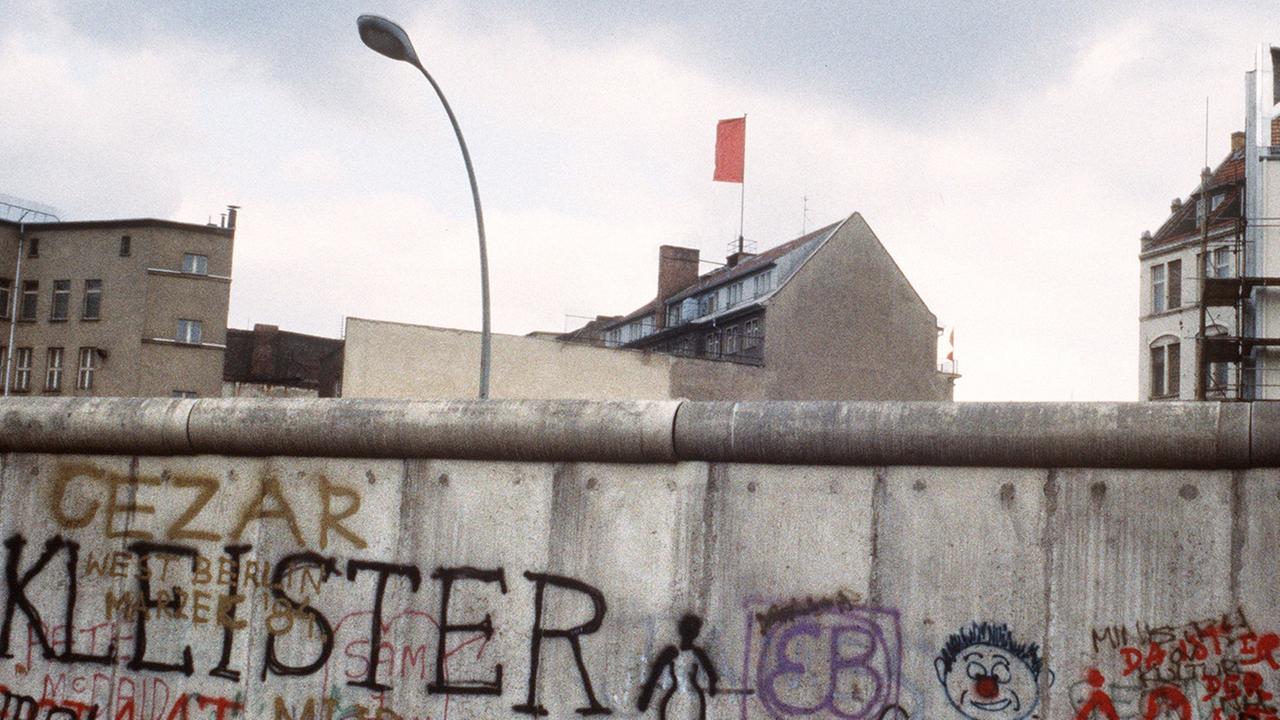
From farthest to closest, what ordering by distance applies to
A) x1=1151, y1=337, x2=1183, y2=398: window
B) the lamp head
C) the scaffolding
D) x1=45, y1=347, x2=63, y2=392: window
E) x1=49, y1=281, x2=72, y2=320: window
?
x1=49, y1=281, x2=72, y2=320: window, x1=45, y1=347, x2=63, y2=392: window, x1=1151, y1=337, x2=1183, y2=398: window, the scaffolding, the lamp head

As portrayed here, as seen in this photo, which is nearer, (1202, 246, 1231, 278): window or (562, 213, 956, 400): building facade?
(1202, 246, 1231, 278): window

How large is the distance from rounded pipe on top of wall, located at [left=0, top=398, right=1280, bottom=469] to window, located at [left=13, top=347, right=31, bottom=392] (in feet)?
197

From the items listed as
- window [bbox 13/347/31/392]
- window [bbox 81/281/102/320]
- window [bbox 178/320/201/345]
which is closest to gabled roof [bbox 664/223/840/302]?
window [bbox 178/320/201/345]

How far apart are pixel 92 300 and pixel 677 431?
60635 millimetres

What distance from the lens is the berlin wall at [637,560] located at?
6.25 meters

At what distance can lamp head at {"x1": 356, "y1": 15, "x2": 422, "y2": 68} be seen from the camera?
46.3 feet

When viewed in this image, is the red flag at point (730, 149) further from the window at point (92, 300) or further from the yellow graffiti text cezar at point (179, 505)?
the yellow graffiti text cezar at point (179, 505)

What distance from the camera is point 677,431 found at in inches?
273

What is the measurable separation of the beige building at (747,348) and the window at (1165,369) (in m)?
8.48

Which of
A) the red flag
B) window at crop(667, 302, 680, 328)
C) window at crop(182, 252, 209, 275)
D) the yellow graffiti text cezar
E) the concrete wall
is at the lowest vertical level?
the yellow graffiti text cezar

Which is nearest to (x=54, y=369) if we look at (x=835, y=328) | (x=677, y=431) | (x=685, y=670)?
(x=835, y=328)

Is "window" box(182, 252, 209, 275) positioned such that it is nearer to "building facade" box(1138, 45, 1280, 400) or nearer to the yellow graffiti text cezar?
"building facade" box(1138, 45, 1280, 400)

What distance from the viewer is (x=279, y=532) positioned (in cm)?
764

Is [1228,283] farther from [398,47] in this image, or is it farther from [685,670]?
[685,670]
